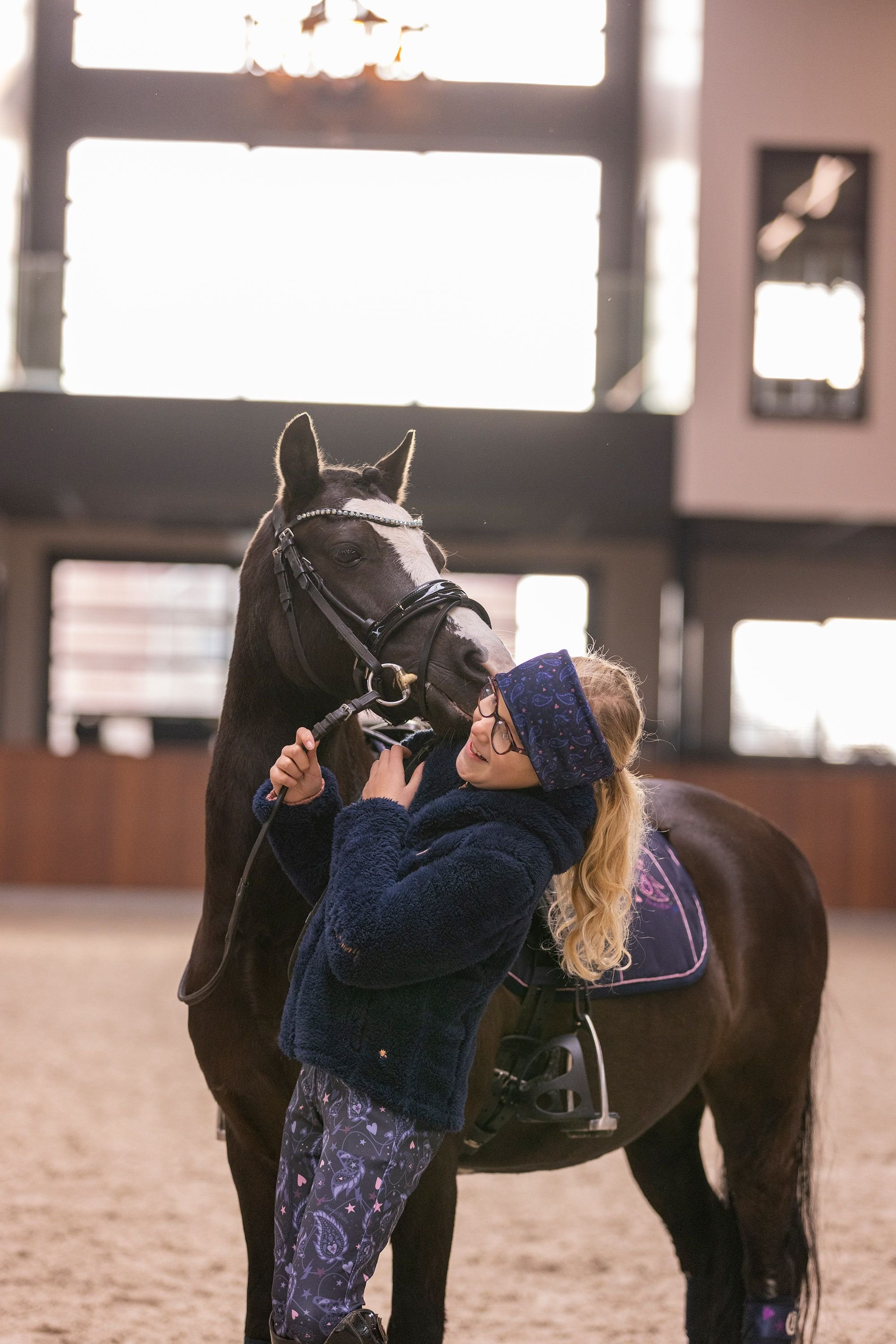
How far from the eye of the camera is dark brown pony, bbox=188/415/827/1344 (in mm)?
1690

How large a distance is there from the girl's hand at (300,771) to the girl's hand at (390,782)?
0.21ft

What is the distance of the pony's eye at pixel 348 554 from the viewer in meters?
1.74

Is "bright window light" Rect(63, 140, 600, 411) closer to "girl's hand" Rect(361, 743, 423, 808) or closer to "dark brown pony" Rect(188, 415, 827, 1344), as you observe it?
"dark brown pony" Rect(188, 415, 827, 1344)

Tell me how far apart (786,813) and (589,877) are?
8889mm

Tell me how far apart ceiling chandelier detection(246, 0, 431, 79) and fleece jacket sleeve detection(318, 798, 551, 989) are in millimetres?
9219

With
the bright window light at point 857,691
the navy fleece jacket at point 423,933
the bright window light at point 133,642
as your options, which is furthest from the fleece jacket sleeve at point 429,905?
the bright window light at point 857,691

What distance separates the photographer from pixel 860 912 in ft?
33.0

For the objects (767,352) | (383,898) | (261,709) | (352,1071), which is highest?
(767,352)

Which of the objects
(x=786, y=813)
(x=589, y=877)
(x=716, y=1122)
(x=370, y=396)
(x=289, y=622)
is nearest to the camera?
(x=589, y=877)

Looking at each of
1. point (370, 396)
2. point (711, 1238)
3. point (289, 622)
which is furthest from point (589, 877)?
point (370, 396)

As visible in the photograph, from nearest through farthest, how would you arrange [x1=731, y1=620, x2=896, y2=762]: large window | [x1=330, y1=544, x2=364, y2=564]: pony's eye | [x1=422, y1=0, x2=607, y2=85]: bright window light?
[x1=330, y1=544, x2=364, y2=564]: pony's eye < [x1=422, y1=0, x2=607, y2=85]: bright window light < [x1=731, y1=620, x2=896, y2=762]: large window

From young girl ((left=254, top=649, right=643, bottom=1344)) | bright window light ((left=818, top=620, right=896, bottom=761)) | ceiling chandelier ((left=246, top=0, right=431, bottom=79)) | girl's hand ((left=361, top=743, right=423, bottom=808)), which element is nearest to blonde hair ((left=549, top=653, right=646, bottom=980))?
young girl ((left=254, top=649, right=643, bottom=1344))

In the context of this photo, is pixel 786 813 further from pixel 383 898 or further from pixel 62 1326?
Result: pixel 383 898

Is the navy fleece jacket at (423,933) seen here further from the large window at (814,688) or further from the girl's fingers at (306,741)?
the large window at (814,688)
